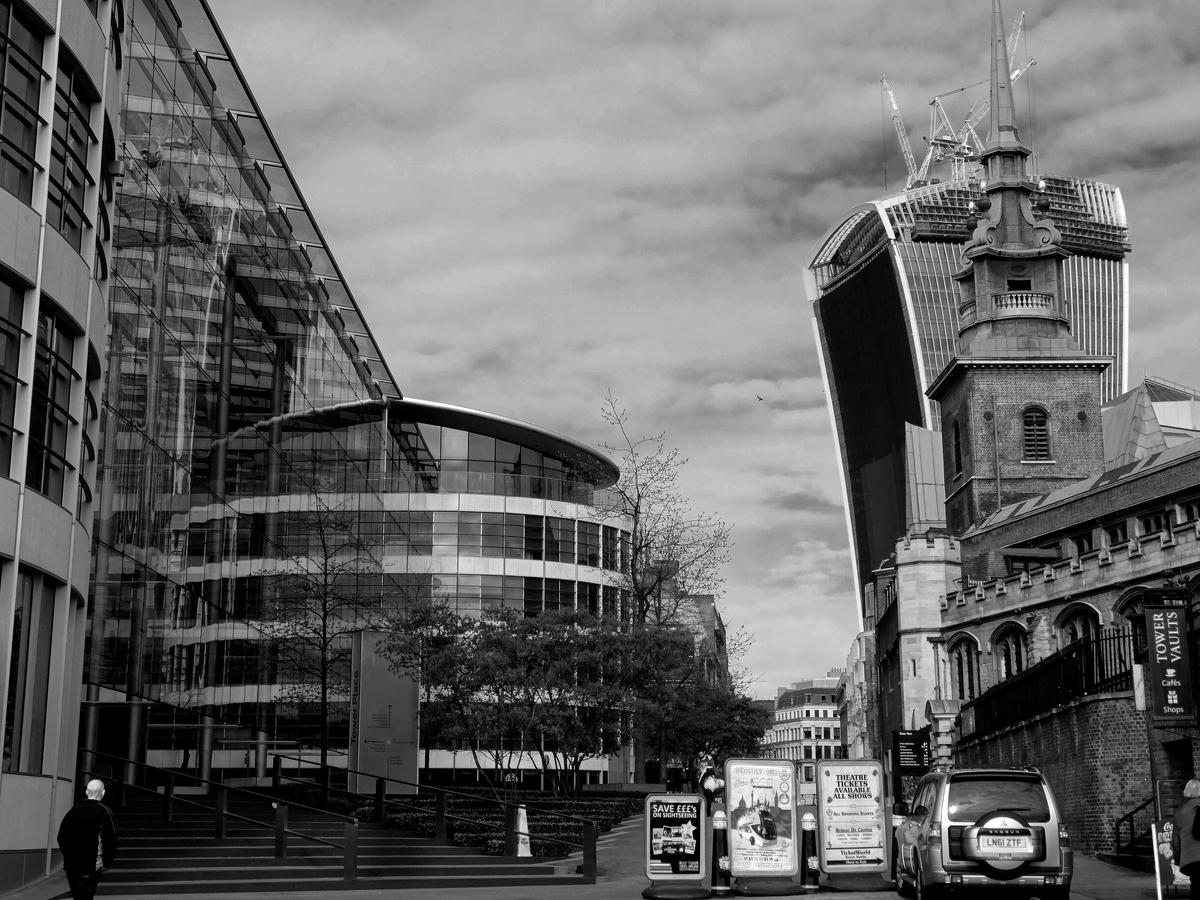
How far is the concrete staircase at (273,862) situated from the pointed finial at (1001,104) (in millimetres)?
65321

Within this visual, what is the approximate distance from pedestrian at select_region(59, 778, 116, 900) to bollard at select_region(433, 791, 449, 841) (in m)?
12.6

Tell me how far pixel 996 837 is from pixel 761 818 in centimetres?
543

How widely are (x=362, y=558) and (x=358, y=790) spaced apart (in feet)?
37.8

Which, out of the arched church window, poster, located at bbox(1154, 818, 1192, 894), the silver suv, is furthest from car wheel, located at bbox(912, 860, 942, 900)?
the arched church window

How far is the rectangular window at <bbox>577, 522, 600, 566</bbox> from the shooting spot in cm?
7094

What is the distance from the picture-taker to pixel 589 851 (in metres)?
24.4

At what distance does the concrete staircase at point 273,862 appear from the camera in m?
22.1

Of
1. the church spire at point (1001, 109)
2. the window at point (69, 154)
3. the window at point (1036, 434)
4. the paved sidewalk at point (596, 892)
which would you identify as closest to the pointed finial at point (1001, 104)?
the church spire at point (1001, 109)

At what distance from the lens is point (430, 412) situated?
70.7m

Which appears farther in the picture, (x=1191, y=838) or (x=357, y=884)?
(x=357, y=884)

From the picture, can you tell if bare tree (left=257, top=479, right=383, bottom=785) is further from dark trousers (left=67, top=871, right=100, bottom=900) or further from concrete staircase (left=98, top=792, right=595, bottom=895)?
dark trousers (left=67, top=871, right=100, bottom=900)

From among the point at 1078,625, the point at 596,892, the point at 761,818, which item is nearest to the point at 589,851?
the point at 596,892

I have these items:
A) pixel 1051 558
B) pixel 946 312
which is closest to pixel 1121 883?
pixel 1051 558

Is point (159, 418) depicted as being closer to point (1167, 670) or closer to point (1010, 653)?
point (1167, 670)
